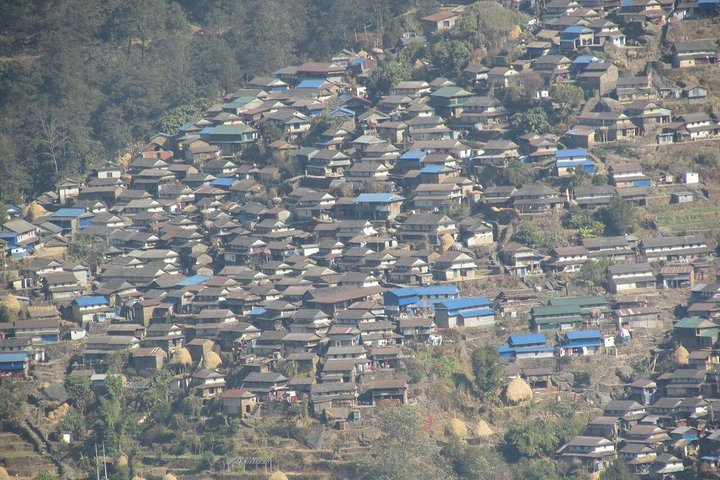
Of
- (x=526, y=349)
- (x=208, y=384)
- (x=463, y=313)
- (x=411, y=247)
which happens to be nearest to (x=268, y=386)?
(x=208, y=384)

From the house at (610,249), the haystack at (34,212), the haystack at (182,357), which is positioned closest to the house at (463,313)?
the house at (610,249)

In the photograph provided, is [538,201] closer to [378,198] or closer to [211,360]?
[378,198]

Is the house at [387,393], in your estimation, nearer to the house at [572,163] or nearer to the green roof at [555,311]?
the green roof at [555,311]

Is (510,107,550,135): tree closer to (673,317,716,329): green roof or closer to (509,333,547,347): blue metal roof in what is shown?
(509,333,547,347): blue metal roof

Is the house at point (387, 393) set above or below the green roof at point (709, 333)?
below

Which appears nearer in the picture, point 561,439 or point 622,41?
point 561,439

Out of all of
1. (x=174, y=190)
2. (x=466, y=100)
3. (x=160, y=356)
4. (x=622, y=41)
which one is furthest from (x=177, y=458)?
(x=622, y=41)

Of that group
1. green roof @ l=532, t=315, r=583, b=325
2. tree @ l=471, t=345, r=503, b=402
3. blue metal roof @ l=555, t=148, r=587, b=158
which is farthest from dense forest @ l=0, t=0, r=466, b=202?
tree @ l=471, t=345, r=503, b=402

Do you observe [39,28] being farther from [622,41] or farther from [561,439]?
[561,439]
